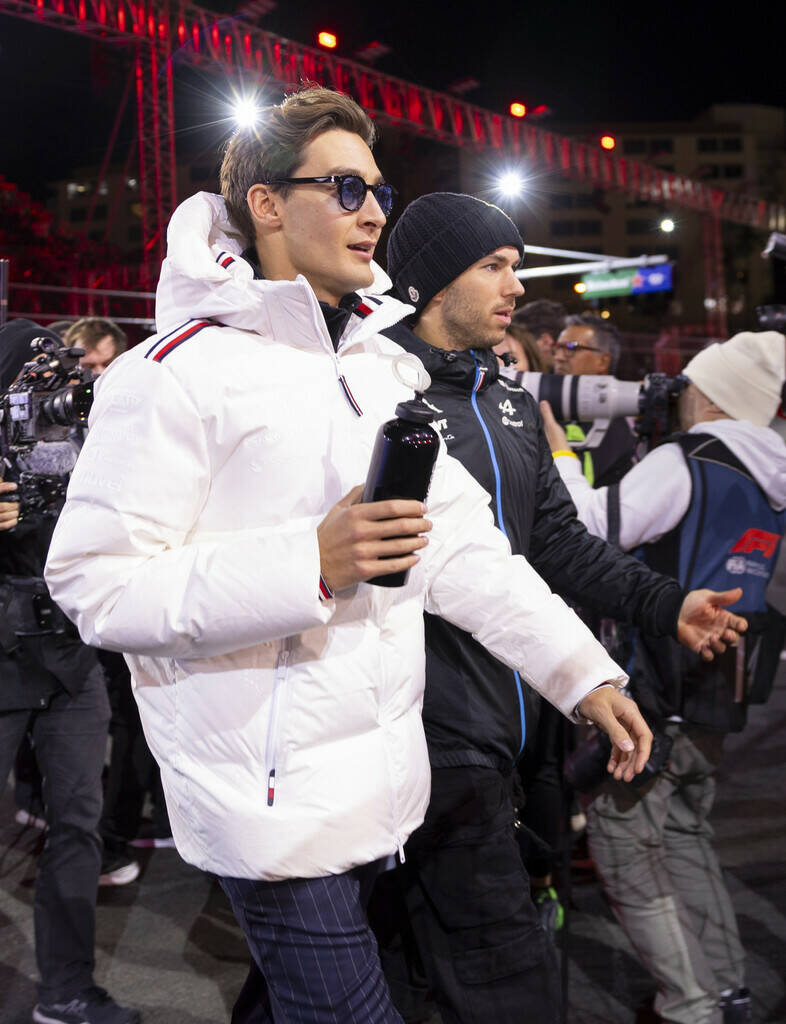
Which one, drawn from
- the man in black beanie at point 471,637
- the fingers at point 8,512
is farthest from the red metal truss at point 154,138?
the man in black beanie at point 471,637

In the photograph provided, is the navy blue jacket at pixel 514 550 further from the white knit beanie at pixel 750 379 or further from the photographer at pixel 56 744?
the photographer at pixel 56 744

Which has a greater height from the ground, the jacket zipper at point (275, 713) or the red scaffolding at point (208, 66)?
the red scaffolding at point (208, 66)

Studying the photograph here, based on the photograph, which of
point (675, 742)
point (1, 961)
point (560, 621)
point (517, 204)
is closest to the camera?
point (560, 621)

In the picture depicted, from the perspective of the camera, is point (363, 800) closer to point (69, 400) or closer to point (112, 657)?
point (69, 400)

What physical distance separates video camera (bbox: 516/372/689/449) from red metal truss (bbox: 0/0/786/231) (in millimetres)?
4349

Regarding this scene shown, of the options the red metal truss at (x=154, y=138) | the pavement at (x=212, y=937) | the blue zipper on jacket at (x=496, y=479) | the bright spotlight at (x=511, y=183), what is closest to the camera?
the blue zipper on jacket at (x=496, y=479)

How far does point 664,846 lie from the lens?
3.61 metres

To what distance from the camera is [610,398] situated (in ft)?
12.9

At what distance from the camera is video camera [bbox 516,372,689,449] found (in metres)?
3.90

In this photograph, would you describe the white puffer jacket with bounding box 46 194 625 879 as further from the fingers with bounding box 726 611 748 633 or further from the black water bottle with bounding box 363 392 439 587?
the fingers with bounding box 726 611 748 633

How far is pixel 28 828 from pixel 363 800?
3896 mm

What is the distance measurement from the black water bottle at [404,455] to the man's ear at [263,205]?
2.47 feet

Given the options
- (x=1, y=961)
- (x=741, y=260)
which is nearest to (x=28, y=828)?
(x=1, y=961)

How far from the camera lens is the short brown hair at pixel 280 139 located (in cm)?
225
